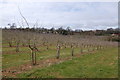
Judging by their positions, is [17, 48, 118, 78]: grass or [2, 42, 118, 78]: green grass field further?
[2, 42, 118, 78]: green grass field

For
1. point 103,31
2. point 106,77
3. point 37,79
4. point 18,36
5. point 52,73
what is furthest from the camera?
point 103,31

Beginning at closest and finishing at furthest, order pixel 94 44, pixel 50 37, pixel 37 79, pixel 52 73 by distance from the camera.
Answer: pixel 37 79 < pixel 52 73 < pixel 50 37 < pixel 94 44

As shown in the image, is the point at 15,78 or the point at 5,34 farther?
the point at 5,34

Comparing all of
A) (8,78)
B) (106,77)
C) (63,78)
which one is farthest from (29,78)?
(106,77)

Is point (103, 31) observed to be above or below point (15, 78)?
above

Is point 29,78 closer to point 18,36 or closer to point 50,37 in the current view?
point 18,36

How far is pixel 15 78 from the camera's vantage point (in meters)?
11.1

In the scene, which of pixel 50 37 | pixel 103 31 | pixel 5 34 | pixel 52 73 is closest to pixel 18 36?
pixel 5 34

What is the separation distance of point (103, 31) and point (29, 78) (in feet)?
336

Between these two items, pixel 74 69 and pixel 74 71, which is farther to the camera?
pixel 74 69

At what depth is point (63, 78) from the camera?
445 inches

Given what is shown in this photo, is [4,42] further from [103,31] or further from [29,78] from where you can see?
[103,31]

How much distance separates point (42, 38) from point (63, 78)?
40.4m

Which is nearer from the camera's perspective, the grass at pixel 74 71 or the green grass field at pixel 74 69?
the grass at pixel 74 71
